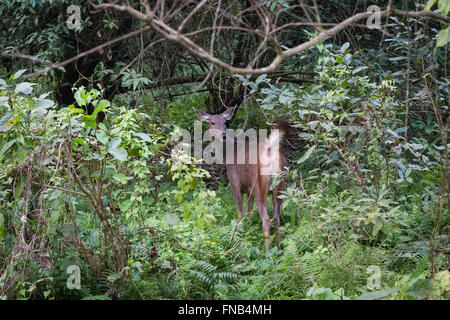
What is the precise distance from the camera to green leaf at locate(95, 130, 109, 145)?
440 centimetres

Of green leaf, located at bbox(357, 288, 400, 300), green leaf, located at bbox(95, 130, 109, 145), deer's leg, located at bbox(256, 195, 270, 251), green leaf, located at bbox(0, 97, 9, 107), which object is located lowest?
green leaf, located at bbox(357, 288, 400, 300)

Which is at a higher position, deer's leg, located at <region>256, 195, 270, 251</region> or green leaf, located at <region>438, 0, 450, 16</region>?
green leaf, located at <region>438, 0, 450, 16</region>

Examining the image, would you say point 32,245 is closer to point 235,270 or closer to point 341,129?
point 235,270

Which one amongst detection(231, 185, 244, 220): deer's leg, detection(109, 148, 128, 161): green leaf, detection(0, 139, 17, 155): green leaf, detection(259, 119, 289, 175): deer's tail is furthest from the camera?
detection(231, 185, 244, 220): deer's leg

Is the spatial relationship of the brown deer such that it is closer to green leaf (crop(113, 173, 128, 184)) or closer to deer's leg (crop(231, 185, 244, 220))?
deer's leg (crop(231, 185, 244, 220))

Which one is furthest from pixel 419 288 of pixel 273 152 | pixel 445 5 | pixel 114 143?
pixel 273 152

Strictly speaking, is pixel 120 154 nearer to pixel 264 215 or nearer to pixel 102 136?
pixel 102 136

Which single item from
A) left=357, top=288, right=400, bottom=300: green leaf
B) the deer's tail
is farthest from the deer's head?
left=357, top=288, right=400, bottom=300: green leaf

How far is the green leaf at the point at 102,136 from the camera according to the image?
440 cm

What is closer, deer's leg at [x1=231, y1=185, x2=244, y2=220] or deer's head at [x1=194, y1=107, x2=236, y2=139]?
deer's leg at [x1=231, y1=185, x2=244, y2=220]

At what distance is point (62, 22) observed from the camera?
7.66 metres

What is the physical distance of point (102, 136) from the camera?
4438mm

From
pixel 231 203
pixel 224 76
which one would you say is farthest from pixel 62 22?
pixel 231 203
